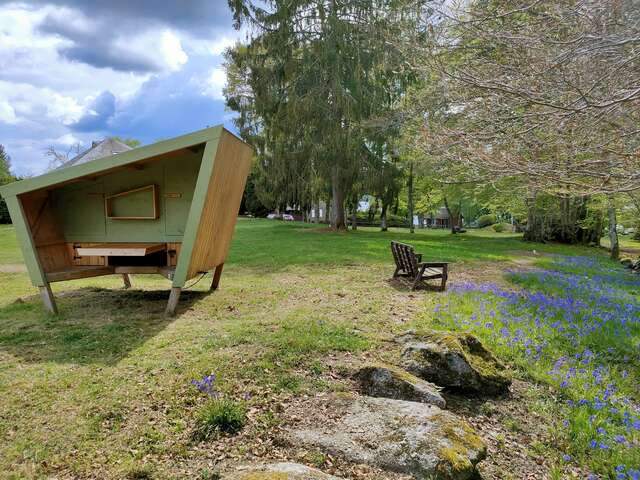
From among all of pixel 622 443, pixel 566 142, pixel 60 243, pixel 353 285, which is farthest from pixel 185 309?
pixel 566 142

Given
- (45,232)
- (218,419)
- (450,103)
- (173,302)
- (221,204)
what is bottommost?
(218,419)

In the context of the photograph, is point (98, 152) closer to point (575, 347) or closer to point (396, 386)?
point (396, 386)

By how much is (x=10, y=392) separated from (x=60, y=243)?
4.32 metres

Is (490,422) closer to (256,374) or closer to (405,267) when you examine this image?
(256,374)

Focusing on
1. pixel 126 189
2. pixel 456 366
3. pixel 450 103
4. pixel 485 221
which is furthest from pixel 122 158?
pixel 485 221

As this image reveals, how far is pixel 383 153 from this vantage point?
2083cm

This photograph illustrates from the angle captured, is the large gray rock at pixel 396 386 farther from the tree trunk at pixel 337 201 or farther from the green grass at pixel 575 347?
the tree trunk at pixel 337 201

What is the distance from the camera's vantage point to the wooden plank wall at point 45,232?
670 centimetres

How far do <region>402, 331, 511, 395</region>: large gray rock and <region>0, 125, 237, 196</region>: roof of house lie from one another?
167 inches

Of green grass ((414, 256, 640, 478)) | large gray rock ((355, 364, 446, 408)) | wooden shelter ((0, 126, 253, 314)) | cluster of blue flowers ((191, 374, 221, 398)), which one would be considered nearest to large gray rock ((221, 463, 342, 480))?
cluster of blue flowers ((191, 374, 221, 398))

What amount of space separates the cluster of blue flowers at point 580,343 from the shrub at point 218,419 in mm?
2657

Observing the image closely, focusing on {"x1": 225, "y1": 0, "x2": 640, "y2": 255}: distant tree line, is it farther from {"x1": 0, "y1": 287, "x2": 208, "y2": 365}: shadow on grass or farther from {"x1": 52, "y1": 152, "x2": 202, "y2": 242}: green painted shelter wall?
{"x1": 0, "y1": 287, "x2": 208, "y2": 365}: shadow on grass

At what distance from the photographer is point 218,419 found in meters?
3.20

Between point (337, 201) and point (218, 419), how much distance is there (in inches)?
765
